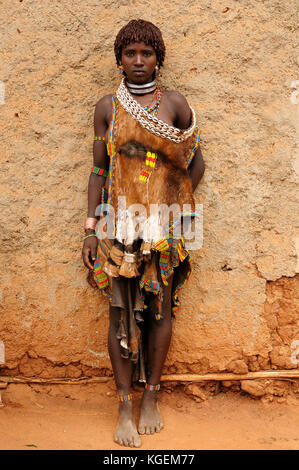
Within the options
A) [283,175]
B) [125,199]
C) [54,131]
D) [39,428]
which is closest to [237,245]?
[283,175]

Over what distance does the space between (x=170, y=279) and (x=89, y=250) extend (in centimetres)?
49

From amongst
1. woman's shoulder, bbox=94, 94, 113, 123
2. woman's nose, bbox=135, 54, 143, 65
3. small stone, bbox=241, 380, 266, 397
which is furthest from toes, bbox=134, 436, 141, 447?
woman's nose, bbox=135, 54, 143, 65

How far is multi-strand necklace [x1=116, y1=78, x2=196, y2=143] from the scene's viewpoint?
2580 mm

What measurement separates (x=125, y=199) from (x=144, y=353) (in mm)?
963

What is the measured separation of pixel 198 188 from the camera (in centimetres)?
304

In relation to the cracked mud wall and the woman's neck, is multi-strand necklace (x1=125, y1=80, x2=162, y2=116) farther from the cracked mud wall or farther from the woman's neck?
the cracked mud wall

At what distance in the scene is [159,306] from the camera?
281 centimetres

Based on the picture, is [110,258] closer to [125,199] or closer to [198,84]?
[125,199]

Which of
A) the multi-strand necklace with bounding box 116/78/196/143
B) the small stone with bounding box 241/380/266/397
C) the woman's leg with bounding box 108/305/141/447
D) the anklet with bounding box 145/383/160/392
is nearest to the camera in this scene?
the multi-strand necklace with bounding box 116/78/196/143

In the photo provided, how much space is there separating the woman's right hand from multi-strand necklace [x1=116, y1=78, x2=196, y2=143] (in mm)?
725

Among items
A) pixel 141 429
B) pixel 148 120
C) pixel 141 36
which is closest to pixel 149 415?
pixel 141 429

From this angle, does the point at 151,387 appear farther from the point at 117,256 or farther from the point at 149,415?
the point at 117,256

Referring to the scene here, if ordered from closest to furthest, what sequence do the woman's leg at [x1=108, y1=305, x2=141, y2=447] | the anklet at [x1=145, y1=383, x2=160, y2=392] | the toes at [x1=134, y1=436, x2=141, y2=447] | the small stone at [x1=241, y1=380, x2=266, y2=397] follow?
the toes at [x1=134, y1=436, x2=141, y2=447]
the woman's leg at [x1=108, y1=305, x2=141, y2=447]
the anklet at [x1=145, y1=383, x2=160, y2=392]
the small stone at [x1=241, y1=380, x2=266, y2=397]

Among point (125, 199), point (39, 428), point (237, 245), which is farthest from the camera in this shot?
point (237, 245)
